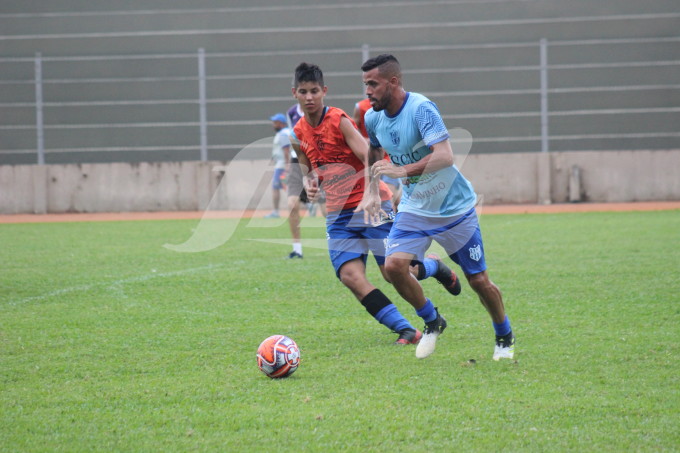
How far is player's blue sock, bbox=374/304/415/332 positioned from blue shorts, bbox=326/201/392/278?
0.46 m

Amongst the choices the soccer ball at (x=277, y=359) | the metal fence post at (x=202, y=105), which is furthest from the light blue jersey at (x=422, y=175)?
the metal fence post at (x=202, y=105)

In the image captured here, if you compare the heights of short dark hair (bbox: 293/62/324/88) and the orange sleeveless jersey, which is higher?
short dark hair (bbox: 293/62/324/88)

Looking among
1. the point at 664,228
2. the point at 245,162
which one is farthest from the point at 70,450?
the point at 245,162

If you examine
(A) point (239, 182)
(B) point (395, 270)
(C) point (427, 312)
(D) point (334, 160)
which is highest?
(D) point (334, 160)

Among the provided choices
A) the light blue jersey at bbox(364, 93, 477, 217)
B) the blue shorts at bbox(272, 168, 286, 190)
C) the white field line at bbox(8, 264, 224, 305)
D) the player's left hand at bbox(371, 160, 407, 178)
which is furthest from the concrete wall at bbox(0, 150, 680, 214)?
the player's left hand at bbox(371, 160, 407, 178)

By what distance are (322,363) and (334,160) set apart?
1826mm

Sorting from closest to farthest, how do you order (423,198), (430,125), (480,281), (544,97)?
1. (430,125)
2. (480,281)
3. (423,198)
4. (544,97)

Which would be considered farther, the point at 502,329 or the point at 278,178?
the point at 278,178

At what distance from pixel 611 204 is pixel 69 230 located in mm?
12352

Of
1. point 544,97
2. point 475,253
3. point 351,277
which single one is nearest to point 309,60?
point 544,97

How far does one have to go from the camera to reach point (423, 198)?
6.11 m

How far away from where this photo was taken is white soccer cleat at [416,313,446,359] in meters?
6.07

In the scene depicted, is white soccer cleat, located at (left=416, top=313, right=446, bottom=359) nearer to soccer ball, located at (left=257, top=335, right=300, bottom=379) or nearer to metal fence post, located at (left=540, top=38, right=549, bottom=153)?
soccer ball, located at (left=257, top=335, right=300, bottom=379)

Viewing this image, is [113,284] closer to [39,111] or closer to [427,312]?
[427,312]
